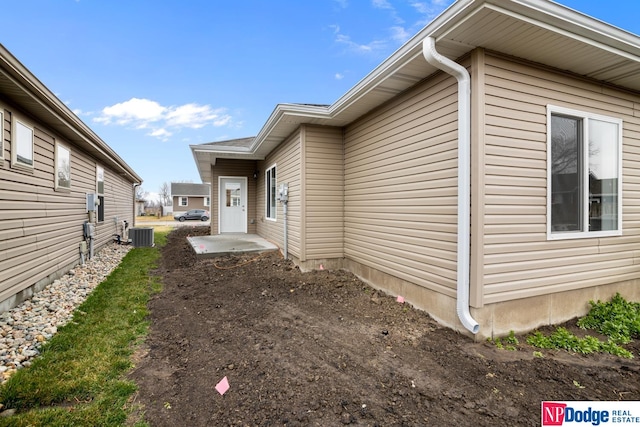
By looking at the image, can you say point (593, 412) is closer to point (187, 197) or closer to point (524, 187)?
point (524, 187)

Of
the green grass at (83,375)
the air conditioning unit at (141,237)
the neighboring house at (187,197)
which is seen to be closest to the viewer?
the green grass at (83,375)

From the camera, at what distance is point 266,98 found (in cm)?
1606

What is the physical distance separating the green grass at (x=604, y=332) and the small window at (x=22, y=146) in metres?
6.80

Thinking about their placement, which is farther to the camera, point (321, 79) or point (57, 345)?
point (321, 79)

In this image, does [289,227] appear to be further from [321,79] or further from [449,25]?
[321,79]

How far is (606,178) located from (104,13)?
11.6 meters

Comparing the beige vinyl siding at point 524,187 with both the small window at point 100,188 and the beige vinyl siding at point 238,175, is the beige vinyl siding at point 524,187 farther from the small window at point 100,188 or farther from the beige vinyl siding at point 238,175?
the small window at point 100,188

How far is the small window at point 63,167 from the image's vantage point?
18.4 ft

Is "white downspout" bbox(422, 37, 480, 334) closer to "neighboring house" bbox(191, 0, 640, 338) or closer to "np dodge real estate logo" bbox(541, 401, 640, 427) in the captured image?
"neighboring house" bbox(191, 0, 640, 338)

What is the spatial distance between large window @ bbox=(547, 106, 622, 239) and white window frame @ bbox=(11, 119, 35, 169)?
6.79m

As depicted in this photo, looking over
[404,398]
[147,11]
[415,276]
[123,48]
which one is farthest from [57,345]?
[123,48]

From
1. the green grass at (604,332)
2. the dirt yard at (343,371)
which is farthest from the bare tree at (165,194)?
the green grass at (604,332)

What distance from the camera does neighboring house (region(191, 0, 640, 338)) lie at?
2938 mm

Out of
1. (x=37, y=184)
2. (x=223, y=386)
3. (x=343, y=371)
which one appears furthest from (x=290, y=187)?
(x=223, y=386)
